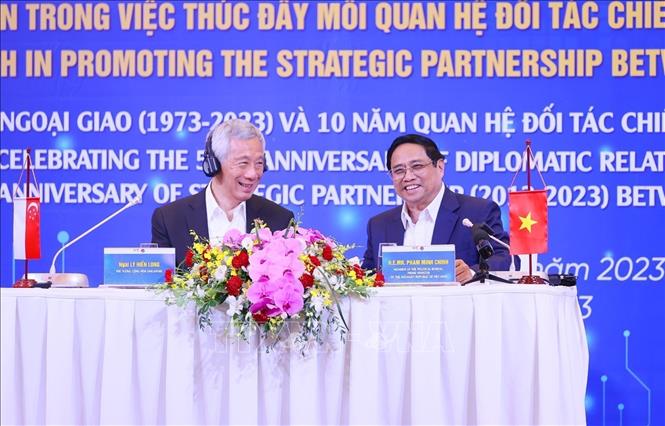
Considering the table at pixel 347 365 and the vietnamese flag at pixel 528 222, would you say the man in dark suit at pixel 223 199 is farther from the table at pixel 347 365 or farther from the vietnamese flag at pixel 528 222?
the vietnamese flag at pixel 528 222

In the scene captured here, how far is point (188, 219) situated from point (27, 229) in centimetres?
83

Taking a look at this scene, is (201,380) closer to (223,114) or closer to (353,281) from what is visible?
(353,281)

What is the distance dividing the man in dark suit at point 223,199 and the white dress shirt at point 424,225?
0.54 meters

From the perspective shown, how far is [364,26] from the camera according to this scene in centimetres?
472

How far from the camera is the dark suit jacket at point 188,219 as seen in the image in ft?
13.0

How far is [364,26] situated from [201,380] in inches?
96.8

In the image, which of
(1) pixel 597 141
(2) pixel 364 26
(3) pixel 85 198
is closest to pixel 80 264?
(3) pixel 85 198

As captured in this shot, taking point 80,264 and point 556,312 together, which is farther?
point 80,264

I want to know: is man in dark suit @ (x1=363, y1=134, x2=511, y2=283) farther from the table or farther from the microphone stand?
the table

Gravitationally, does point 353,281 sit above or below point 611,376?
above

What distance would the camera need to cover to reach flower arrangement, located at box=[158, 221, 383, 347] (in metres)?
2.64

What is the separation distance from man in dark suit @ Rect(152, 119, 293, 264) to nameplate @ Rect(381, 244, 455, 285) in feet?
3.80

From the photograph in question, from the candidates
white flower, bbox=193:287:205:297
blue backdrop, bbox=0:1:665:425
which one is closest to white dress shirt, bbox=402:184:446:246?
blue backdrop, bbox=0:1:665:425

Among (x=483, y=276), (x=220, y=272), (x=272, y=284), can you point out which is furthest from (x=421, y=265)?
(x=220, y=272)
